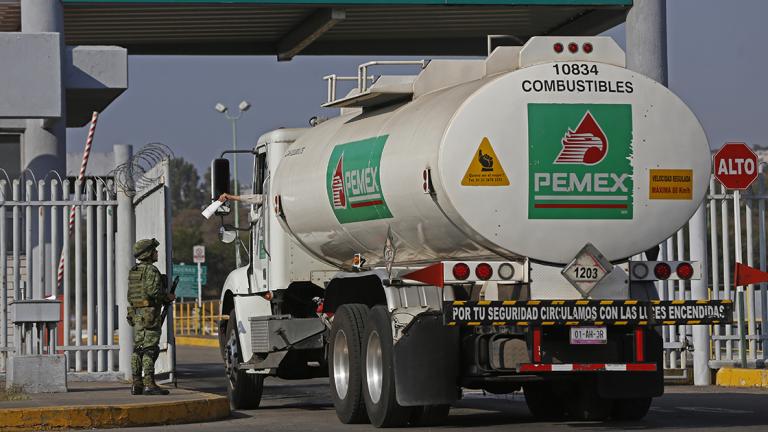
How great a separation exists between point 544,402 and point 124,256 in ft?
22.0

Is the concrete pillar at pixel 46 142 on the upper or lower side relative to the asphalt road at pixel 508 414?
upper

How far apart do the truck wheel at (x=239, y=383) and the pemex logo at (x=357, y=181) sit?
9.98 feet

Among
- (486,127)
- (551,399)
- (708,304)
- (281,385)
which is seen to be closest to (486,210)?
(486,127)

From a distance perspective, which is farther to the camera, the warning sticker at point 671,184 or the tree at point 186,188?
the tree at point 186,188

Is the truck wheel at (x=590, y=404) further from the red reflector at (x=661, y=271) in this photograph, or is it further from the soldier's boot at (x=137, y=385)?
the soldier's boot at (x=137, y=385)

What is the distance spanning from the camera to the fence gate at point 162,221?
18.5 meters

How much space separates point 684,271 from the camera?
13016 mm

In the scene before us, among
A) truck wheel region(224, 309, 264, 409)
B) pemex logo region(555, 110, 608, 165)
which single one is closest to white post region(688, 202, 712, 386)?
truck wheel region(224, 309, 264, 409)

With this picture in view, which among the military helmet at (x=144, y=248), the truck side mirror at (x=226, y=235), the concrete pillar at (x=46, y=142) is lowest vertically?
the military helmet at (x=144, y=248)

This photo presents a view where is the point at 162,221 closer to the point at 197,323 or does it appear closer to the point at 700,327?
the point at 700,327

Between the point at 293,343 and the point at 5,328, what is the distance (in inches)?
194

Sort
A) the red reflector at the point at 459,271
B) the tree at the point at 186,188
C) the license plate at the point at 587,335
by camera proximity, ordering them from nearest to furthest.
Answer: the red reflector at the point at 459,271 < the license plate at the point at 587,335 < the tree at the point at 186,188

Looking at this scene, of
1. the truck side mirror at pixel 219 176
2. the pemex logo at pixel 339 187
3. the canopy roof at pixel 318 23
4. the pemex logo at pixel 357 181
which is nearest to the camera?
the pemex logo at pixel 357 181

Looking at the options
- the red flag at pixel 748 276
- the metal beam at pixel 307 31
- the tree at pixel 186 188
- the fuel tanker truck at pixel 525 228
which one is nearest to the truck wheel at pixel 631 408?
the fuel tanker truck at pixel 525 228
